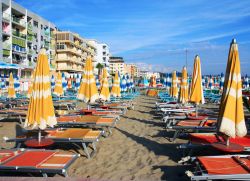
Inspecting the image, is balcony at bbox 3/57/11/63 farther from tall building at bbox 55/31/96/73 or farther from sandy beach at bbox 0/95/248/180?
sandy beach at bbox 0/95/248/180

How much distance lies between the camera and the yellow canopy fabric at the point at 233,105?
562 centimetres

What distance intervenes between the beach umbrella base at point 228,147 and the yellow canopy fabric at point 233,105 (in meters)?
0.37

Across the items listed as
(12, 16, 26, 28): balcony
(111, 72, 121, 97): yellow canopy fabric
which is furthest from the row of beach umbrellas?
(12, 16, 26, 28): balcony

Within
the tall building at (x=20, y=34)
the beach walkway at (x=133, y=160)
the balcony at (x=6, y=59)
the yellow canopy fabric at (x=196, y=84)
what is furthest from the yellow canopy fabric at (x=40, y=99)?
the balcony at (x=6, y=59)

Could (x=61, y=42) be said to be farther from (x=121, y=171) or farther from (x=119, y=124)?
(x=121, y=171)

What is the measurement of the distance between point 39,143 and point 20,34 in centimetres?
4348

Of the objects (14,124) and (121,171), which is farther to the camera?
(14,124)

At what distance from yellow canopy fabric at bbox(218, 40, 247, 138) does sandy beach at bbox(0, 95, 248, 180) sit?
53.7 inches

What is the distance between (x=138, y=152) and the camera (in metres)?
7.65

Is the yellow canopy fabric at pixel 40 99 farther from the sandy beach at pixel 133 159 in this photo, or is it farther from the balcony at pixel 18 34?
the balcony at pixel 18 34

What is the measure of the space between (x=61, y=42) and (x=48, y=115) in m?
64.8

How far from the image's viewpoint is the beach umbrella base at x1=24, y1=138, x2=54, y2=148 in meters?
6.56

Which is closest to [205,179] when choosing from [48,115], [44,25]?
[48,115]

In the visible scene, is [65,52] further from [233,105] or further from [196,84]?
[233,105]
